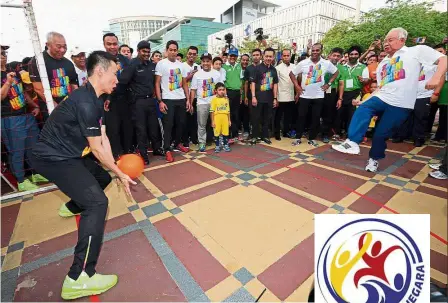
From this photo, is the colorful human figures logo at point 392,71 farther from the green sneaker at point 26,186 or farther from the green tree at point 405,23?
the green tree at point 405,23

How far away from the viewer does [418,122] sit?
5.16 m

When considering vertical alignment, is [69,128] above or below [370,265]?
above

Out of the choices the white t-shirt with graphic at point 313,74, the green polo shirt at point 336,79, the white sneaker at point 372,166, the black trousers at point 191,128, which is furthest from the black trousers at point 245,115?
the white sneaker at point 372,166

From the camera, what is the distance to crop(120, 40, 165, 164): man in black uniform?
4184 mm

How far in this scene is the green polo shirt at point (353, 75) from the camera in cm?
528

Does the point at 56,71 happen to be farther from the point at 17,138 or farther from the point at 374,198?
the point at 374,198

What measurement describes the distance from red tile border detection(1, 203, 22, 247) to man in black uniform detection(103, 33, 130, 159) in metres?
1.78

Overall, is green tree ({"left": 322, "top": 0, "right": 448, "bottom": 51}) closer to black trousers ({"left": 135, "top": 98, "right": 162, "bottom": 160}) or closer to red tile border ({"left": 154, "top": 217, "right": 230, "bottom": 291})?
black trousers ({"left": 135, "top": 98, "right": 162, "bottom": 160})

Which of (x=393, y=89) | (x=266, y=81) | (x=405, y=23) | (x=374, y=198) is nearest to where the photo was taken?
(x=374, y=198)

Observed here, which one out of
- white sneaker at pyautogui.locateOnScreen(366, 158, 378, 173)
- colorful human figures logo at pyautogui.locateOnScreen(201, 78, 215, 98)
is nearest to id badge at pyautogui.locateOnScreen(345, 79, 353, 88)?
white sneaker at pyautogui.locateOnScreen(366, 158, 378, 173)

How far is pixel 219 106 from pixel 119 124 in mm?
2009

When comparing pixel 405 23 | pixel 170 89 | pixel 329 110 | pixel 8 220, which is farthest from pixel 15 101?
pixel 405 23

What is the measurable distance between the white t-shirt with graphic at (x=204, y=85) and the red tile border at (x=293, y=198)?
7.79 feet

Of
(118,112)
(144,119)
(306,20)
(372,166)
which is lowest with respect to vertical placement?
(372,166)
